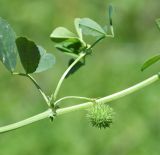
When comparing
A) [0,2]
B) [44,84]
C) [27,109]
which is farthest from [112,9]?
[0,2]

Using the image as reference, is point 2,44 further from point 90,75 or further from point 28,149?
point 90,75

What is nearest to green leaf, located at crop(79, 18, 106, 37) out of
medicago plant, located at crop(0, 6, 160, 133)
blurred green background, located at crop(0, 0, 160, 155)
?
medicago plant, located at crop(0, 6, 160, 133)

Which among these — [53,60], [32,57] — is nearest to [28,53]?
[32,57]

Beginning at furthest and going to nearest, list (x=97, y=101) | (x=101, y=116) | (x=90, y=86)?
(x=90, y=86) → (x=101, y=116) → (x=97, y=101)

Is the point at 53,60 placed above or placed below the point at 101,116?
above

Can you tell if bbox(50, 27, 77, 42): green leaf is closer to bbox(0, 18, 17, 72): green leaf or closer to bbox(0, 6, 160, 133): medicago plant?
bbox(0, 6, 160, 133): medicago plant

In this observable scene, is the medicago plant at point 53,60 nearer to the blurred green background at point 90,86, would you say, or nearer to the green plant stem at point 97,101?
the green plant stem at point 97,101

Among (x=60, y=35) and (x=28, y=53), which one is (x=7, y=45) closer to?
(x=28, y=53)

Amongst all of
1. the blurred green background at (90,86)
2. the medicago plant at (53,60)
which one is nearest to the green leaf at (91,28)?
the medicago plant at (53,60)
